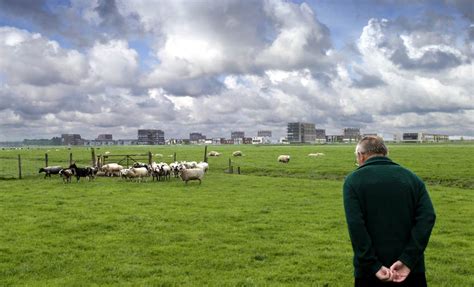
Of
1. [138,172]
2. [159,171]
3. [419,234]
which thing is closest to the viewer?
[419,234]

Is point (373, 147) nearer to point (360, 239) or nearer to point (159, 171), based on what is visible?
point (360, 239)

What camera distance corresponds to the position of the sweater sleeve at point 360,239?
5.95m

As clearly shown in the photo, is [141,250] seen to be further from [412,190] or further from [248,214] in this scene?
[412,190]

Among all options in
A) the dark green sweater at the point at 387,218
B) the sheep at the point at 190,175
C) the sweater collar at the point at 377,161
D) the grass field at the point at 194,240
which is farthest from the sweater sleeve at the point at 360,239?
the sheep at the point at 190,175

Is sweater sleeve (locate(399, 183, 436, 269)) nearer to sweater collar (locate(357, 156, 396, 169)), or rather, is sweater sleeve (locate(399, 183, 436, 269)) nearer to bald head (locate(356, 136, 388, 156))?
sweater collar (locate(357, 156, 396, 169))

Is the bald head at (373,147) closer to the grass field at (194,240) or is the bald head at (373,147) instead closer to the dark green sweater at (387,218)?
the dark green sweater at (387,218)

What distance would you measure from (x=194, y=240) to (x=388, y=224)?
1176cm

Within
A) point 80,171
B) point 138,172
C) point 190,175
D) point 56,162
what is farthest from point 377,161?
point 56,162

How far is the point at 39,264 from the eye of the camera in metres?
13.9

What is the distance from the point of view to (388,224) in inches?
237

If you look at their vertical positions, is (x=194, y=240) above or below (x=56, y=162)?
above

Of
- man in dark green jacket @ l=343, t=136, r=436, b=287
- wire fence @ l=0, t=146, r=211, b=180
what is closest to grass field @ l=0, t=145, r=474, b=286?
man in dark green jacket @ l=343, t=136, r=436, b=287

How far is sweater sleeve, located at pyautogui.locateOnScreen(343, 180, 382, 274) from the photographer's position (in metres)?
5.95

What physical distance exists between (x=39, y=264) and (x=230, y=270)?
20.3 ft
